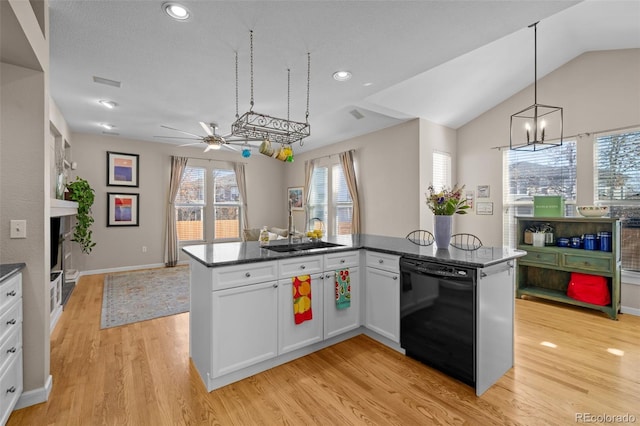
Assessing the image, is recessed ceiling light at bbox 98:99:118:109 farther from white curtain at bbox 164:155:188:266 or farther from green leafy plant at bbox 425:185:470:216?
green leafy plant at bbox 425:185:470:216

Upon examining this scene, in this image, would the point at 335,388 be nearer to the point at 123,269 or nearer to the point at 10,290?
→ the point at 10,290

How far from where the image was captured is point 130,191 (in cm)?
627

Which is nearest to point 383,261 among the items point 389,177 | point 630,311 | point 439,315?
point 439,315

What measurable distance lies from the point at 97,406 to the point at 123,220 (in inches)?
197

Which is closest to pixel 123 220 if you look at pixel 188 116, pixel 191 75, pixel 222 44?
pixel 188 116

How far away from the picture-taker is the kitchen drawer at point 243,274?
216 centimetres

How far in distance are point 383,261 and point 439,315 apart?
26.4 inches

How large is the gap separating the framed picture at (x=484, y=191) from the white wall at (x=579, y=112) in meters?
0.06

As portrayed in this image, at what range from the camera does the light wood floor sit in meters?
1.94

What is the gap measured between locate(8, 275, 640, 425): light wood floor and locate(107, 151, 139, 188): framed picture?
3799 millimetres

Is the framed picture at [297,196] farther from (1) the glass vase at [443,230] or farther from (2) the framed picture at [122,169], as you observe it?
(1) the glass vase at [443,230]

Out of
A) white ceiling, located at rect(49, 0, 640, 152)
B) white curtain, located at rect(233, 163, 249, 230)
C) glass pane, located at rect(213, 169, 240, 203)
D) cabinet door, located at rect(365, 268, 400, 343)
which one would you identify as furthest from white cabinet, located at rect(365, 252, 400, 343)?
glass pane, located at rect(213, 169, 240, 203)

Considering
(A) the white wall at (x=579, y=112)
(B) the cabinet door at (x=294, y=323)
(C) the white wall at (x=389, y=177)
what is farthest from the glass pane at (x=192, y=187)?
(A) the white wall at (x=579, y=112)

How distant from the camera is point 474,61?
151 inches
